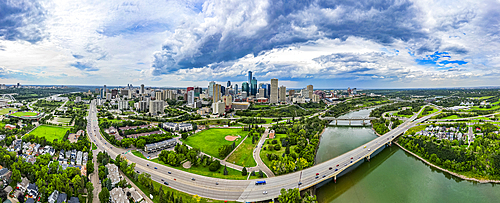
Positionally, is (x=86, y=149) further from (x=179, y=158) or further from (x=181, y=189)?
(x=181, y=189)

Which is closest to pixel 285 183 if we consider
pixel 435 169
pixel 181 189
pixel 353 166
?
pixel 181 189

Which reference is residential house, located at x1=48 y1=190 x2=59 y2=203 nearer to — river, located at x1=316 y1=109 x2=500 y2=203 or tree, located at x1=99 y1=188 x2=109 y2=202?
tree, located at x1=99 y1=188 x2=109 y2=202

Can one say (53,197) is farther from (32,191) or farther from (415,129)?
(415,129)

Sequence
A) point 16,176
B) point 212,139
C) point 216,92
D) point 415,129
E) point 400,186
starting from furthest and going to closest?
point 216,92 → point 415,129 → point 212,139 → point 400,186 → point 16,176

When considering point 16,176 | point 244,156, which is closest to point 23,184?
point 16,176

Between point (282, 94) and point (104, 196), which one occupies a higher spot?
point (282, 94)

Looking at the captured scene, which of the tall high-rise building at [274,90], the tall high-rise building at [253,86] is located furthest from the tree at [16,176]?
the tall high-rise building at [253,86]
